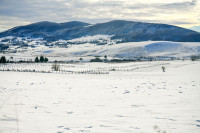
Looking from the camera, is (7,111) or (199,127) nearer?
(199,127)

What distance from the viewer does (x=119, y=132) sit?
7039mm

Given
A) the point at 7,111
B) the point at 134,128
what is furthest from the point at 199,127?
the point at 7,111

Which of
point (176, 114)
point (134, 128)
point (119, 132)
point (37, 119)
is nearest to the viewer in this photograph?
point (119, 132)

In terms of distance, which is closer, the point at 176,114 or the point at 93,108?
the point at 176,114

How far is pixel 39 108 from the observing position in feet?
34.3

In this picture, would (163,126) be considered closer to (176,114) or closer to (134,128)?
(134,128)

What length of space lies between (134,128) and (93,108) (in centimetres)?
373

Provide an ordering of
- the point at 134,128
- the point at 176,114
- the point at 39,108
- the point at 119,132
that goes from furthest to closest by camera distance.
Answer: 1. the point at 39,108
2. the point at 176,114
3. the point at 134,128
4. the point at 119,132

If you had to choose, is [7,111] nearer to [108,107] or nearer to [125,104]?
[108,107]

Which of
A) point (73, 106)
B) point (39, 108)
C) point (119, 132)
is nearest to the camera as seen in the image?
point (119, 132)

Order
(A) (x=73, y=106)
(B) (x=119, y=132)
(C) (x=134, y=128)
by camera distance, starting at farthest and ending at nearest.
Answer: (A) (x=73, y=106) < (C) (x=134, y=128) < (B) (x=119, y=132)

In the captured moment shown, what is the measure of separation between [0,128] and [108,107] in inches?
233

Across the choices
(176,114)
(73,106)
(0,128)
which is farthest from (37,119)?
(176,114)

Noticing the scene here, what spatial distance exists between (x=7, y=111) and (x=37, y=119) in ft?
7.02
